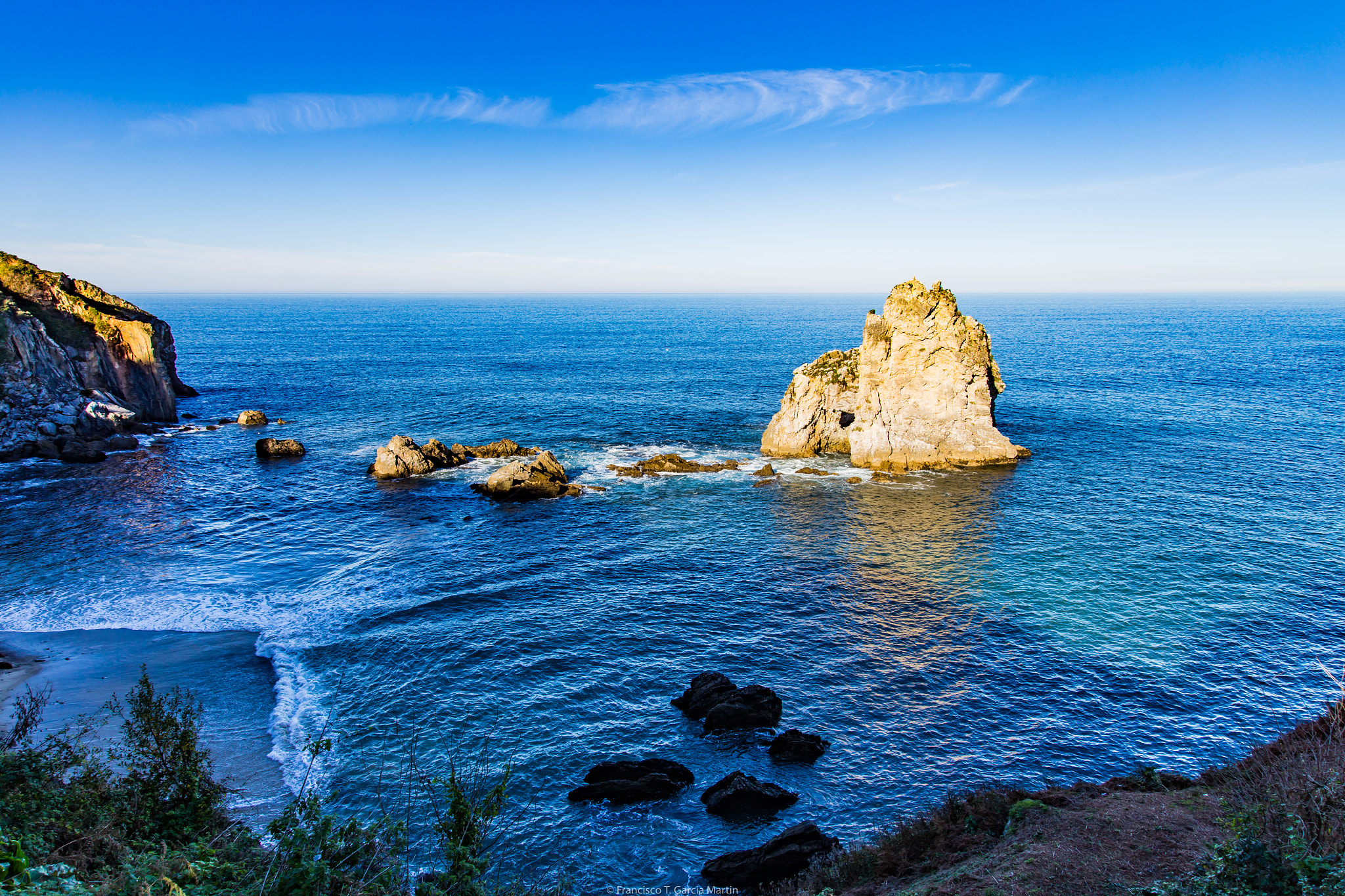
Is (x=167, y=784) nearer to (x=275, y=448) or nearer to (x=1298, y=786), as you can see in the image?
(x=1298, y=786)

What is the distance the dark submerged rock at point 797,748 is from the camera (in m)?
27.0

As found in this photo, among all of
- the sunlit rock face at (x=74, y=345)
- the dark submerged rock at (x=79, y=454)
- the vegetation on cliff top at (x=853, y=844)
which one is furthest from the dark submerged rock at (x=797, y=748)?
the sunlit rock face at (x=74, y=345)

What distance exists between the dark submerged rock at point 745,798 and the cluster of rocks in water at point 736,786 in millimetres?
23

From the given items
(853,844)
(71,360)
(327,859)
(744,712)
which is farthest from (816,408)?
(71,360)

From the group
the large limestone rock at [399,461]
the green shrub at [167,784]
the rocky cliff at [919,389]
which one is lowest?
the green shrub at [167,784]

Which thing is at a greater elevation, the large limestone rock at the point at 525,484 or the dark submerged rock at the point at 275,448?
the dark submerged rock at the point at 275,448

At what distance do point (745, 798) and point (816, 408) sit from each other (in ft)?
163

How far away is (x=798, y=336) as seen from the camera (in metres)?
188

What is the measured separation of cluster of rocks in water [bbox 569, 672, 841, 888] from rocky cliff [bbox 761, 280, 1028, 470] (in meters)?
41.5

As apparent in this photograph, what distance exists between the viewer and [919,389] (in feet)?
213

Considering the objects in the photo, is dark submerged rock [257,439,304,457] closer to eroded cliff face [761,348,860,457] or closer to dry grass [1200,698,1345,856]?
eroded cliff face [761,348,860,457]

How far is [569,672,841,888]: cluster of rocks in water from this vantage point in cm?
2103

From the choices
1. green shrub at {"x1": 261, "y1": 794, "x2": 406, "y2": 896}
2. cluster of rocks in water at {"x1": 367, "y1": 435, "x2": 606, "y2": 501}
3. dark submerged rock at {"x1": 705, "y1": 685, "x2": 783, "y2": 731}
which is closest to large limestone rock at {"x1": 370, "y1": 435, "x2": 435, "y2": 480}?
cluster of rocks in water at {"x1": 367, "y1": 435, "x2": 606, "y2": 501}

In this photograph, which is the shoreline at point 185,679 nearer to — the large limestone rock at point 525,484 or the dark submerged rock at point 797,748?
the dark submerged rock at point 797,748
